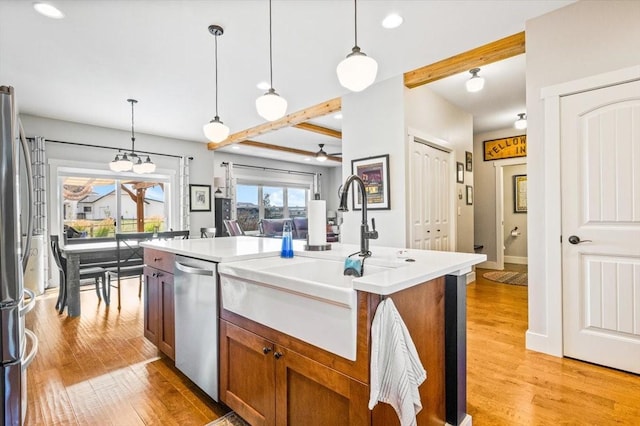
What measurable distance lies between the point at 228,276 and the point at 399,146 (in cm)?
263

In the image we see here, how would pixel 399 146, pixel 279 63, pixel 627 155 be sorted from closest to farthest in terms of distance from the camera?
pixel 627 155
pixel 279 63
pixel 399 146

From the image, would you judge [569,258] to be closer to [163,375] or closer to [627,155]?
[627,155]

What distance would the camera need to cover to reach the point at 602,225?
7.36ft

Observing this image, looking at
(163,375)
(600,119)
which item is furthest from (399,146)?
(163,375)

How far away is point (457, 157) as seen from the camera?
4.77 m

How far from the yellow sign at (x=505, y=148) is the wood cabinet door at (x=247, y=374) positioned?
20.5 feet

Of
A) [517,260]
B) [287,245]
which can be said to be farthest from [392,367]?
[517,260]

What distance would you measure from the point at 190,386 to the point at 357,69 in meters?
2.30

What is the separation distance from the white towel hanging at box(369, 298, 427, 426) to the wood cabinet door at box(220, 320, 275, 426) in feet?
1.83

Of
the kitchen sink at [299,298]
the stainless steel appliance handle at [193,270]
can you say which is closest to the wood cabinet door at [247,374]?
the kitchen sink at [299,298]

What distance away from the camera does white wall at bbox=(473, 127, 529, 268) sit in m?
6.11

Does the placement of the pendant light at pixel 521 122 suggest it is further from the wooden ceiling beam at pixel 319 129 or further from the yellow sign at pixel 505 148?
the wooden ceiling beam at pixel 319 129

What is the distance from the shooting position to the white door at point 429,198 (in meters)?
3.73

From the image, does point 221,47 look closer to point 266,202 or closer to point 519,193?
point 266,202
